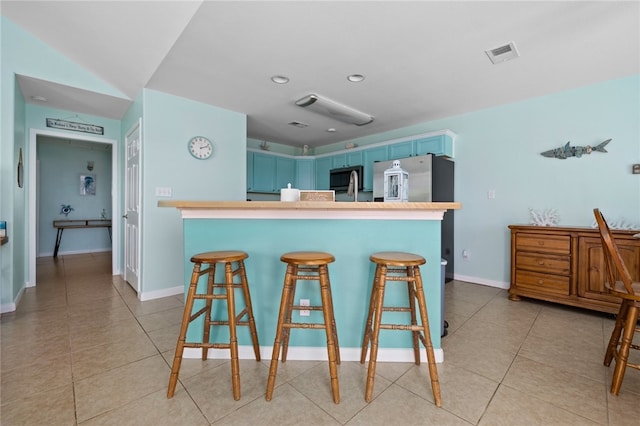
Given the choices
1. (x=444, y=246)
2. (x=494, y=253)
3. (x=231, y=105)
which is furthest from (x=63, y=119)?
(x=494, y=253)

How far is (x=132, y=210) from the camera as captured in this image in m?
3.52

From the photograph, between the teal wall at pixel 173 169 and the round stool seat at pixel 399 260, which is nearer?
the round stool seat at pixel 399 260

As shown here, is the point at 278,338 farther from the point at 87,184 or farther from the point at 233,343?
the point at 87,184

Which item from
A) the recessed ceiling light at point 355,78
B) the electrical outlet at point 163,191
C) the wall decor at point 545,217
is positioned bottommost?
the wall decor at point 545,217

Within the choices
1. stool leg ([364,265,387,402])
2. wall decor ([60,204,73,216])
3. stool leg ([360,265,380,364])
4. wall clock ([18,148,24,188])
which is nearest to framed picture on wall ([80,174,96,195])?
wall decor ([60,204,73,216])

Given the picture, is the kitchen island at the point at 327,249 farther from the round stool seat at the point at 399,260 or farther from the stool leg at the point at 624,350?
the stool leg at the point at 624,350

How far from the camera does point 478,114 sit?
3.75 metres

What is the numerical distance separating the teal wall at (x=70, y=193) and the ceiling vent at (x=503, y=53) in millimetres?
6402

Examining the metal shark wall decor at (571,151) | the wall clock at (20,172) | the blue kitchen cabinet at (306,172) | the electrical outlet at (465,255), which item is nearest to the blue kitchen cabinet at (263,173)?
the blue kitchen cabinet at (306,172)

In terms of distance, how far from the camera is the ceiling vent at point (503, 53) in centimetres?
227

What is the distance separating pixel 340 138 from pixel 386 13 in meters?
3.37

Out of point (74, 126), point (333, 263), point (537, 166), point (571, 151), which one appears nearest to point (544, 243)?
point (537, 166)

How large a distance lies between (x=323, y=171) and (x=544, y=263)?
379 centimetres

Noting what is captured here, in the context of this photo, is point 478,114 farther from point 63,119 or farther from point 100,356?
point 63,119
